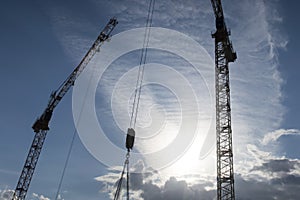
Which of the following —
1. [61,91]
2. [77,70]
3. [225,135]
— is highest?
[77,70]

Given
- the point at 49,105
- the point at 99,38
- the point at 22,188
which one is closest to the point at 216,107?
the point at 99,38

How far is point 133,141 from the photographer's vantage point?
2703 centimetres

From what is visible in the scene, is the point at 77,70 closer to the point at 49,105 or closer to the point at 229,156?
the point at 49,105

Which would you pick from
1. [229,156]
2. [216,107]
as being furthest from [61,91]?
[229,156]

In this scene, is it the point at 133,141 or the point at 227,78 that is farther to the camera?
the point at 227,78

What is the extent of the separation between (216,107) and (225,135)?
528 centimetres

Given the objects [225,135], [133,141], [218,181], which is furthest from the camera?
[225,135]

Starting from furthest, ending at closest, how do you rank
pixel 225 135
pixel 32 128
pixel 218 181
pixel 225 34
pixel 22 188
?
pixel 32 128
pixel 22 188
pixel 225 34
pixel 225 135
pixel 218 181

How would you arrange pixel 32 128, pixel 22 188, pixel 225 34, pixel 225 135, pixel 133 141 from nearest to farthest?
pixel 133 141 < pixel 225 135 < pixel 225 34 < pixel 22 188 < pixel 32 128

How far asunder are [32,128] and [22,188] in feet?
49.1

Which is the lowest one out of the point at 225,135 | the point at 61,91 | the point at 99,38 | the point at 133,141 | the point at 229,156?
the point at 133,141

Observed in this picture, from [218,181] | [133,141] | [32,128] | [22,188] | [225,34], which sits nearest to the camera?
[133,141]

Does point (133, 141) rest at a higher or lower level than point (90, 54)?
lower

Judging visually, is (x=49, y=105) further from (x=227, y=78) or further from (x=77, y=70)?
(x=227, y=78)
